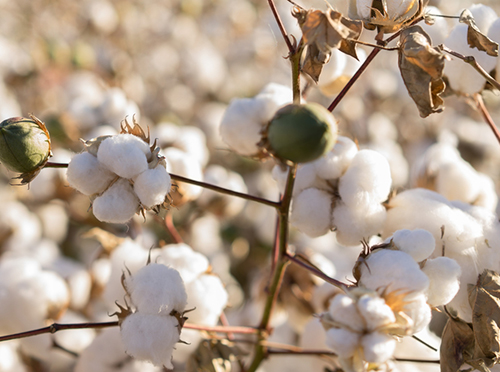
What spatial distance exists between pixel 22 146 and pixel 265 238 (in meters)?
1.02

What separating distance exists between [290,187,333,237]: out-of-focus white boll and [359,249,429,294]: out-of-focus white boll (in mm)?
85

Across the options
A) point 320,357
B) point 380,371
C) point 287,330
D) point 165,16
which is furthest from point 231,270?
point 165,16

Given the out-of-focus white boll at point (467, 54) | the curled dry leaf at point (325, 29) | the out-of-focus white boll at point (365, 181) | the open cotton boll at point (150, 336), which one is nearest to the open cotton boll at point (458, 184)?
the out-of-focus white boll at point (467, 54)

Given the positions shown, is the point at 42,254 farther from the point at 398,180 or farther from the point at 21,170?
the point at 398,180

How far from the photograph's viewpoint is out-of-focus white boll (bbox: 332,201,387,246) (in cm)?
52

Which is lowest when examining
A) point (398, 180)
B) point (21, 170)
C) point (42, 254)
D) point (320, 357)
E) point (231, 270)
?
point (231, 270)

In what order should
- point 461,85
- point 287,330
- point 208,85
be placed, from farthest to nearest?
point 208,85 < point 287,330 < point 461,85

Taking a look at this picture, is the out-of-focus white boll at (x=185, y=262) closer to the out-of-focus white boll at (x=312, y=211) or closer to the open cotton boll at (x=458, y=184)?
the out-of-focus white boll at (x=312, y=211)

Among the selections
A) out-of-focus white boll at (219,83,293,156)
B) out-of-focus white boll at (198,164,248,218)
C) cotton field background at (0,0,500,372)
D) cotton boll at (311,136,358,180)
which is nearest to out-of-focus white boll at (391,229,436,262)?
cotton field background at (0,0,500,372)

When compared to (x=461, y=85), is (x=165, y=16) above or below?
below

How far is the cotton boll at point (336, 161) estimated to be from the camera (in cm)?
53

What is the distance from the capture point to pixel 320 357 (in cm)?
67

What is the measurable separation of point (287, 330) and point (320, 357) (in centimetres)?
35

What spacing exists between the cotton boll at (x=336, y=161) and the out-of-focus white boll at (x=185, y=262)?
203 mm
